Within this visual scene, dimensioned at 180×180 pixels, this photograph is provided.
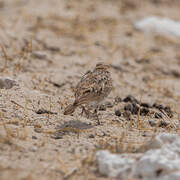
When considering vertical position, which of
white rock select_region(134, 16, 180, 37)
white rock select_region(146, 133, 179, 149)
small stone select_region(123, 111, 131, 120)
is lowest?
white rock select_region(146, 133, 179, 149)

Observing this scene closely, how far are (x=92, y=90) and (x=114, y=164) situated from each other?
1.48 m

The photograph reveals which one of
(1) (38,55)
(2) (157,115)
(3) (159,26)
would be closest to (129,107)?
(2) (157,115)

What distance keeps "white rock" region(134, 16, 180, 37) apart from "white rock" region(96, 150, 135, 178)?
7.05 m

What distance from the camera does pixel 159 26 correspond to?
10242 mm

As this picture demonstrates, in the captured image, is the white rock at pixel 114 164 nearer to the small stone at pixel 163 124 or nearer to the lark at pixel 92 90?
→ the lark at pixel 92 90

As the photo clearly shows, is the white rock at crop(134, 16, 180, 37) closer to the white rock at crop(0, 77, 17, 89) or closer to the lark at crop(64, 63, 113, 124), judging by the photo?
the lark at crop(64, 63, 113, 124)

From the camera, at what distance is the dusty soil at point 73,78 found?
3.90m

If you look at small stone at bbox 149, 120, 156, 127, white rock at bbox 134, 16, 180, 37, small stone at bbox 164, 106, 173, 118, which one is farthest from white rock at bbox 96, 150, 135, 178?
white rock at bbox 134, 16, 180, 37

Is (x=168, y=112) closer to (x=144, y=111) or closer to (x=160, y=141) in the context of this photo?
(x=144, y=111)

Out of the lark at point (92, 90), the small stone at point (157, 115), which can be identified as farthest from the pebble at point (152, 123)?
the lark at point (92, 90)

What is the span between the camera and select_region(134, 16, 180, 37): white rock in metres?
10.2

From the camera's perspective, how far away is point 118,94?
21.8 ft

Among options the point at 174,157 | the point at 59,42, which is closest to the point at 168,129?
the point at 174,157

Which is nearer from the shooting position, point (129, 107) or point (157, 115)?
point (157, 115)
